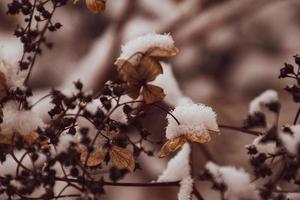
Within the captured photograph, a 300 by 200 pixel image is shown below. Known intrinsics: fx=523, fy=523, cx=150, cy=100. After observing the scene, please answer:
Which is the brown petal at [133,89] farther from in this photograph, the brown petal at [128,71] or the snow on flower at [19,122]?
the snow on flower at [19,122]

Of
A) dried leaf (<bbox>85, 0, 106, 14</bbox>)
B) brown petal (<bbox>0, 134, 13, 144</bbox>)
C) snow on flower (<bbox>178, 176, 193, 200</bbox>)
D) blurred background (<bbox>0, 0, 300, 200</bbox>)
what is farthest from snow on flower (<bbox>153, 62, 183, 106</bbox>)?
blurred background (<bbox>0, 0, 300, 200</bbox>)

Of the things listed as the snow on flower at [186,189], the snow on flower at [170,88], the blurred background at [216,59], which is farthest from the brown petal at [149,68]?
the blurred background at [216,59]

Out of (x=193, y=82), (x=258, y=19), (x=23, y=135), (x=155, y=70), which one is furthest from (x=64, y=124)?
(x=258, y=19)

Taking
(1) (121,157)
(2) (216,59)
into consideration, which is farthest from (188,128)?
(2) (216,59)

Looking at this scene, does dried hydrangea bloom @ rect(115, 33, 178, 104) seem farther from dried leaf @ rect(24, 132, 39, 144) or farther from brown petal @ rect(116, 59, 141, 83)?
dried leaf @ rect(24, 132, 39, 144)

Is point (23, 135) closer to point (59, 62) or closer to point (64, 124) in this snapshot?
point (64, 124)

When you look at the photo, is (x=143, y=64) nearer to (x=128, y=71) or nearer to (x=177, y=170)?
(x=128, y=71)
